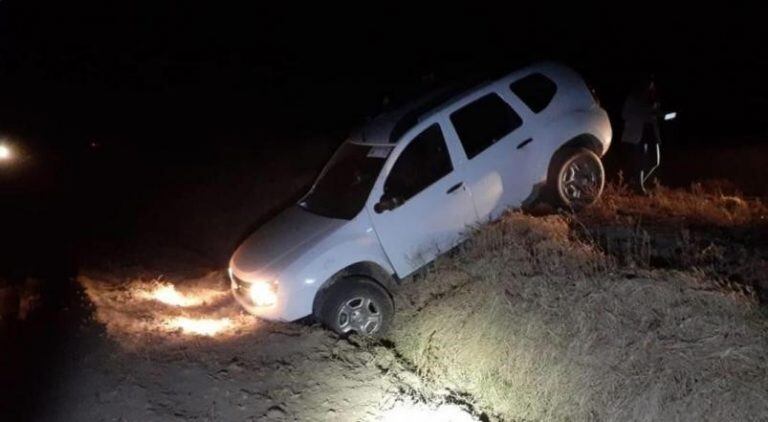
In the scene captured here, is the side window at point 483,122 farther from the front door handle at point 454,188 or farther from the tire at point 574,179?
the tire at point 574,179

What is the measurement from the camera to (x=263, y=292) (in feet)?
20.5

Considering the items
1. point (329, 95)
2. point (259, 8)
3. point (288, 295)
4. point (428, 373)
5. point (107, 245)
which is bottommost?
point (428, 373)

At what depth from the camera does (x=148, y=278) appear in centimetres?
939

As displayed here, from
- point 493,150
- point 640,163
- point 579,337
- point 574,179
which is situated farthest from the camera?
point 640,163

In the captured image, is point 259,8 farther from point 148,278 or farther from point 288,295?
point 288,295

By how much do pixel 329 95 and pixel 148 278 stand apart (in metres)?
14.8

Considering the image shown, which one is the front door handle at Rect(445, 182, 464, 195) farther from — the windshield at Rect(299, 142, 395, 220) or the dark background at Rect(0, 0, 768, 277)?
the dark background at Rect(0, 0, 768, 277)

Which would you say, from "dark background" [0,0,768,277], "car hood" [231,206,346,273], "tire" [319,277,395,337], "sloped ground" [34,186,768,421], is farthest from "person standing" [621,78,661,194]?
"car hood" [231,206,346,273]

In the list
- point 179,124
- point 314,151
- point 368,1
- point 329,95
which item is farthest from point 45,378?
point 368,1

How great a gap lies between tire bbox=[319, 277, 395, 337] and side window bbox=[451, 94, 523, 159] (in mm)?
1810

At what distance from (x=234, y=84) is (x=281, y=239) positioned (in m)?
20.5

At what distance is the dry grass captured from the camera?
4258 millimetres

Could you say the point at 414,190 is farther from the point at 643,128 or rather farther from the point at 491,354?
the point at 643,128

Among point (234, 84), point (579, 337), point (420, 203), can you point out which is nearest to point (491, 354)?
point (579, 337)
